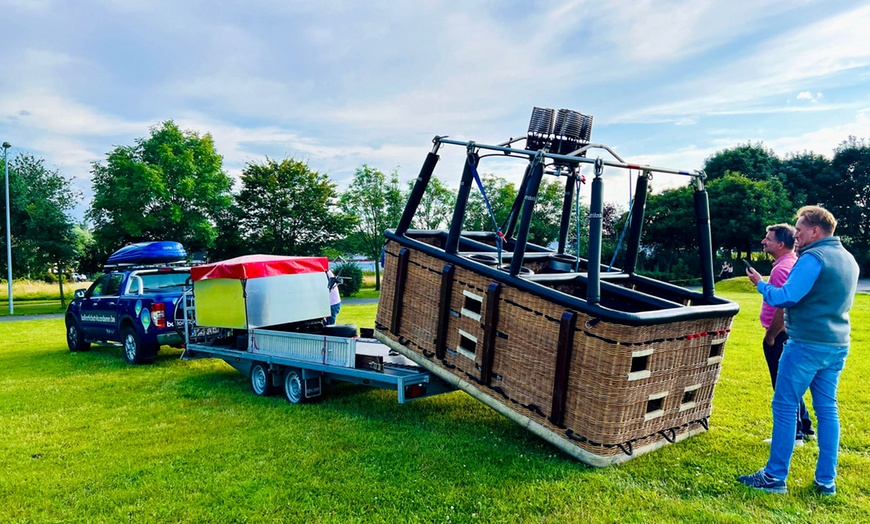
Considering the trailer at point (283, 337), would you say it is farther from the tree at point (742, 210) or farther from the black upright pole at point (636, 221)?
the tree at point (742, 210)

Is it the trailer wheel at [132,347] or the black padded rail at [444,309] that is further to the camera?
Answer: the trailer wheel at [132,347]

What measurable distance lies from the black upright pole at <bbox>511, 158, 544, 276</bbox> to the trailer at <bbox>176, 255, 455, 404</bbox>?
181 centimetres

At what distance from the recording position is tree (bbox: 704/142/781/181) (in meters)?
51.3

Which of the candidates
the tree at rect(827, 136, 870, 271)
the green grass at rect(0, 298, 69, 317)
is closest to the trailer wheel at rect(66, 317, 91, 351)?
the green grass at rect(0, 298, 69, 317)

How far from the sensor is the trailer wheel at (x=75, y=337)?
13.4 meters

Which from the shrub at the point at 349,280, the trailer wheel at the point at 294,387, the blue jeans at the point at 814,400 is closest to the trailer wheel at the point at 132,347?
the trailer wheel at the point at 294,387

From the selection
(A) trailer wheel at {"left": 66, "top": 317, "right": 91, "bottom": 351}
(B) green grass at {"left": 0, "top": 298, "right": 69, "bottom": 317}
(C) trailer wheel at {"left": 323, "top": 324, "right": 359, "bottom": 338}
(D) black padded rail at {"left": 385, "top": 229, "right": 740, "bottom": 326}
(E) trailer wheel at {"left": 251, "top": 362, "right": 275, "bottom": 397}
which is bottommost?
(B) green grass at {"left": 0, "top": 298, "right": 69, "bottom": 317}

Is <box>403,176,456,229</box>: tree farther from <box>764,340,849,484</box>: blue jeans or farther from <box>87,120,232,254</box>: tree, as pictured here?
<box>764,340,849,484</box>: blue jeans

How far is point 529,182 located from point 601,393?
2.04 metres

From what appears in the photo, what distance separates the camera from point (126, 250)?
1262 centimetres

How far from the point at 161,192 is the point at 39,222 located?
593cm

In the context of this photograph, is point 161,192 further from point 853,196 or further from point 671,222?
point 853,196

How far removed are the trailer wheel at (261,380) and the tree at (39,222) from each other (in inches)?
1058

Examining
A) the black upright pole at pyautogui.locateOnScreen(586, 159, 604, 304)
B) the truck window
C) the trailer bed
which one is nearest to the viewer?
the black upright pole at pyautogui.locateOnScreen(586, 159, 604, 304)
